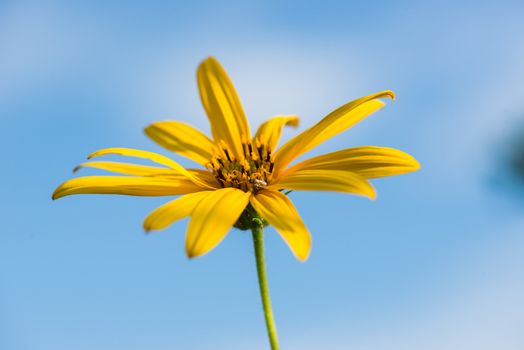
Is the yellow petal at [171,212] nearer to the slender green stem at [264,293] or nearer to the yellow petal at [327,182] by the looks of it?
the slender green stem at [264,293]

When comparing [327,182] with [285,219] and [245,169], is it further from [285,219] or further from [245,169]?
[245,169]

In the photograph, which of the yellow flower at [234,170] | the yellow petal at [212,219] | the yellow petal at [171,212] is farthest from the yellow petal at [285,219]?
the yellow petal at [171,212]

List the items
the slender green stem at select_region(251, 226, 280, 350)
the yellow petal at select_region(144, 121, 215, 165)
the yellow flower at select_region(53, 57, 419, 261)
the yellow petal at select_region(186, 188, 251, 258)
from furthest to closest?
1. the yellow petal at select_region(144, 121, 215, 165)
2. the yellow flower at select_region(53, 57, 419, 261)
3. the slender green stem at select_region(251, 226, 280, 350)
4. the yellow petal at select_region(186, 188, 251, 258)

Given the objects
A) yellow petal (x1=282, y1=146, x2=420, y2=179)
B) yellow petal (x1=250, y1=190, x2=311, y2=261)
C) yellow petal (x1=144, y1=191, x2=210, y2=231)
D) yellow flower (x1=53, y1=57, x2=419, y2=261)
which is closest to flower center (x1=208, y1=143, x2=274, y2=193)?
yellow flower (x1=53, y1=57, x2=419, y2=261)

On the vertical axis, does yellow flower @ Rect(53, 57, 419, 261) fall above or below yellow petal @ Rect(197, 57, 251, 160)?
below

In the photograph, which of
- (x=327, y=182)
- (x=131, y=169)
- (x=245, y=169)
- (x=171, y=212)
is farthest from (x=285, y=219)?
(x=131, y=169)

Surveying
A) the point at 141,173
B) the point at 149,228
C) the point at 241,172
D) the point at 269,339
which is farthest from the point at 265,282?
the point at 141,173

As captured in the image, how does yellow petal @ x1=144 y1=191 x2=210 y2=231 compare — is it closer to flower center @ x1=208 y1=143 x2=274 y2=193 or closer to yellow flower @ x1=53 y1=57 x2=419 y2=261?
yellow flower @ x1=53 y1=57 x2=419 y2=261

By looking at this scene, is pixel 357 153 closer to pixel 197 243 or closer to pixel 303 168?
pixel 303 168
